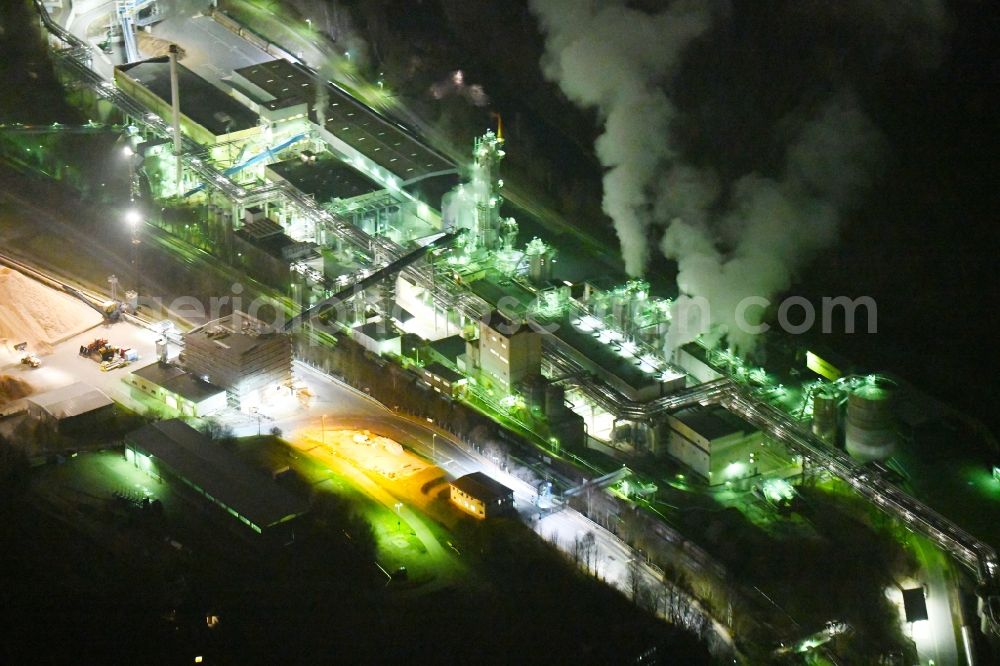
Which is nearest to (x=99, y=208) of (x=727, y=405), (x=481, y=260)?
(x=481, y=260)

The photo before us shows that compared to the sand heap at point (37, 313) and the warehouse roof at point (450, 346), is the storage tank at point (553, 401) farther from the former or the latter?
the sand heap at point (37, 313)

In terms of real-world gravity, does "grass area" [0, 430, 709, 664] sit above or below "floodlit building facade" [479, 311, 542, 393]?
below

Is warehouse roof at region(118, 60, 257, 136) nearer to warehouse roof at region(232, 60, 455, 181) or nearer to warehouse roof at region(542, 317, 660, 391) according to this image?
warehouse roof at region(232, 60, 455, 181)

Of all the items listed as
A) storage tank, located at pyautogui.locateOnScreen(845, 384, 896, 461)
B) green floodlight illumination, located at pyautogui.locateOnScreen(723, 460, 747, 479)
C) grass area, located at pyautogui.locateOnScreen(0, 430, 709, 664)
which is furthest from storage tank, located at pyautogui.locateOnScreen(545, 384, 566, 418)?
storage tank, located at pyautogui.locateOnScreen(845, 384, 896, 461)

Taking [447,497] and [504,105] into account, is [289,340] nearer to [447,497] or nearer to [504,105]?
[447,497]

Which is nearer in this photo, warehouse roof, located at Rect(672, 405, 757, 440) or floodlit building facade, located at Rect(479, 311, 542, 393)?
warehouse roof, located at Rect(672, 405, 757, 440)

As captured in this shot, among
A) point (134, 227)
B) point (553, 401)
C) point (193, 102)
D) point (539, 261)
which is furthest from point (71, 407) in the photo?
point (193, 102)
